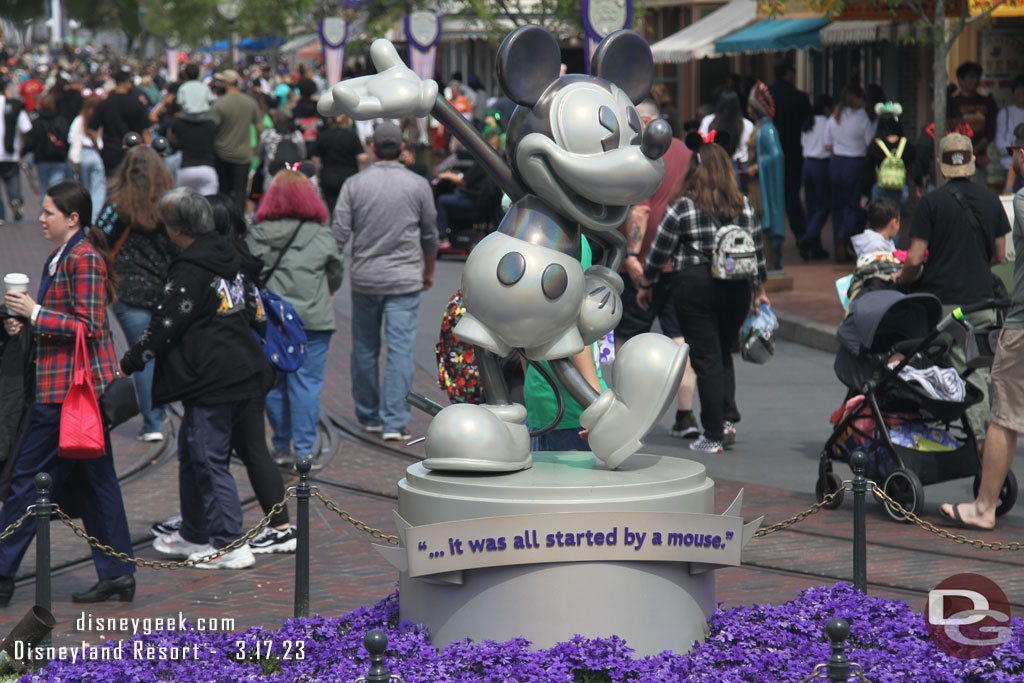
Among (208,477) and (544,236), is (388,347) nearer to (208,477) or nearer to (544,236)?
(208,477)

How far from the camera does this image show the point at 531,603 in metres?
4.77

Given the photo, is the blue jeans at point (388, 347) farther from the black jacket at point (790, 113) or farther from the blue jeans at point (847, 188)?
the black jacket at point (790, 113)

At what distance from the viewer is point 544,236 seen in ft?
16.4

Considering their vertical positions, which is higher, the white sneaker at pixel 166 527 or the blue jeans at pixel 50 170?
the blue jeans at pixel 50 170

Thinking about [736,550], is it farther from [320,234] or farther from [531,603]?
[320,234]

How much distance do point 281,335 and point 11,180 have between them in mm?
15946

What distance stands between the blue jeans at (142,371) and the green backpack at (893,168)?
9.08 m

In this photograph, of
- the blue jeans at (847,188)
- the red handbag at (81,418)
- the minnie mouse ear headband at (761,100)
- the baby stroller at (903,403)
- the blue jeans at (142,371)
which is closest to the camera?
the red handbag at (81,418)

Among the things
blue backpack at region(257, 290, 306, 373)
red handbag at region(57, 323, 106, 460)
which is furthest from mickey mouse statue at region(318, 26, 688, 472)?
blue backpack at region(257, 290, 306, 373)

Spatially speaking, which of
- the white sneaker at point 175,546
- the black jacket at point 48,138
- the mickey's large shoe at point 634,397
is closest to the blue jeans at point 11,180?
the black jacket at point 48,138

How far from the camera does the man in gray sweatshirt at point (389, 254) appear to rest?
9.44 meters

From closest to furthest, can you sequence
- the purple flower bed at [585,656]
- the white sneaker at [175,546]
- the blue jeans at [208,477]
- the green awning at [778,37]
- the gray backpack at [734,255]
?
the purple flower bed at [585,656] → the blue jeans at [208,477] → the white sneaker at [175,546] → the gray backpack at [734,255] → the green awning at [778,37]

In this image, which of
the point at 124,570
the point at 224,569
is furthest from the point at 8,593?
the point at 224,569

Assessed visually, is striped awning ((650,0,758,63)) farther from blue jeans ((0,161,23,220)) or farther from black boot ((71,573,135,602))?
black boot ((71,573,135,602))
